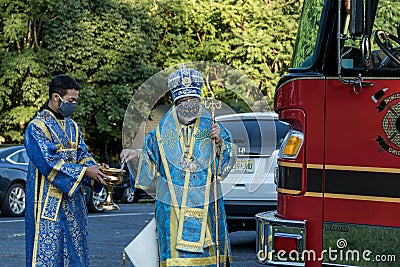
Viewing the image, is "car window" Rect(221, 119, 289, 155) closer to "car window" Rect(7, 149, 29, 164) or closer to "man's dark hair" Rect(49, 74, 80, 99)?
"man's dark hair" Rect(49, 74, 80, 99)

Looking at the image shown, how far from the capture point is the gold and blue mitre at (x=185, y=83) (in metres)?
6.25

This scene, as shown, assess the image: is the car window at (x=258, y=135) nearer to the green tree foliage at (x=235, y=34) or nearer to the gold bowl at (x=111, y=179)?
the gold bowl at (x=111, y=179)

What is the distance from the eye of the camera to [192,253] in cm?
629

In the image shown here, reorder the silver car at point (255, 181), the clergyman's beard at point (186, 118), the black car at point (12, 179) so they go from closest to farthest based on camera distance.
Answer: the clergyman's beard at point (186, 118) < the silver car at point (255, 181) < the black car at point (12, 179)

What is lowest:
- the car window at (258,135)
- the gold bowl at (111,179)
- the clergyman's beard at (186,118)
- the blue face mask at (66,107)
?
the gold bowl at (111,179)

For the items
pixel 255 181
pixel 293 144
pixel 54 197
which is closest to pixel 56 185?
pixel 54 197

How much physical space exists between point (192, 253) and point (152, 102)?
109cm

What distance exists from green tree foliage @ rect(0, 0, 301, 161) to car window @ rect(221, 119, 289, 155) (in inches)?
641

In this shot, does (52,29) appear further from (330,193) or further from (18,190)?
(330,193)

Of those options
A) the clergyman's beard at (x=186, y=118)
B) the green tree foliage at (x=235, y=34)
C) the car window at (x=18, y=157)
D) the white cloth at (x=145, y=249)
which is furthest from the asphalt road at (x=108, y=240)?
the green tree foliage at (x=235, y=34)

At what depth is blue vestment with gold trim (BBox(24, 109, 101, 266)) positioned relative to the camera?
277 inches

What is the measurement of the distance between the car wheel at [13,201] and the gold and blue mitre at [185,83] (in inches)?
440

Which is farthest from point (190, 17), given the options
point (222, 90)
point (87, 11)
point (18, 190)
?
point (222, 90)

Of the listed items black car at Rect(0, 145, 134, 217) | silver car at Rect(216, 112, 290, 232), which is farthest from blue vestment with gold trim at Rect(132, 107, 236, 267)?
black car at Rect(0, 145, 134, 217)
